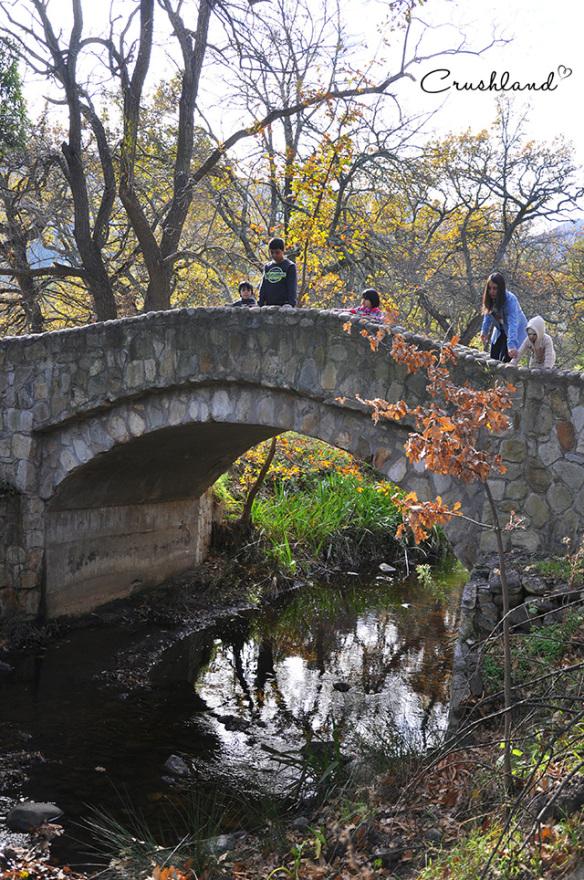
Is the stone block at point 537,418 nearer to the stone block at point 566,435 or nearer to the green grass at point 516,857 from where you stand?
the stone block at point 566,435

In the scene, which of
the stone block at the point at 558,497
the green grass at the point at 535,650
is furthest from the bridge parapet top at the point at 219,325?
the green grass at the point at 535,650

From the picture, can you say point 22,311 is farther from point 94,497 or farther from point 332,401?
point 332,401

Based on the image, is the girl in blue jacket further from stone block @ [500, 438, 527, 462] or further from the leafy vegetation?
the leafy vegetation

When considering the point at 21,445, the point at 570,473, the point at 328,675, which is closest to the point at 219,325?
the point at 21,445

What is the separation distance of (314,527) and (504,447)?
612 centimetres

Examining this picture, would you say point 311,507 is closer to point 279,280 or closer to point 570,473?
point 279,280

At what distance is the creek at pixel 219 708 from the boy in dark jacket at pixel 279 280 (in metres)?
3.41

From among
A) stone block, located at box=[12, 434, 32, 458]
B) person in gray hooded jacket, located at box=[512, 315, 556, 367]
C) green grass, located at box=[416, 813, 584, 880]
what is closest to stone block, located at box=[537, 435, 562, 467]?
person in gray hooded jacket, located at box=[512, 315, 556, 367]

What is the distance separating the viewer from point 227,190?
11812 mm

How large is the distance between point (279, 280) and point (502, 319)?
2.21m

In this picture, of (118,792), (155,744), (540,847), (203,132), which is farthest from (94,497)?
(540,847)

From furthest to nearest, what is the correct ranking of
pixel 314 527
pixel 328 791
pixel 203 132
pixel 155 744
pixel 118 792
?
pixel 203 132 < pixel 314 527 < pixel 155 744 < pixel 118 792 < pixel 328 791

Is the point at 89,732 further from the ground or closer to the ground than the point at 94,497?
closer to the ground

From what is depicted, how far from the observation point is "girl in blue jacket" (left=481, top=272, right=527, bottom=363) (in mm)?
6168
